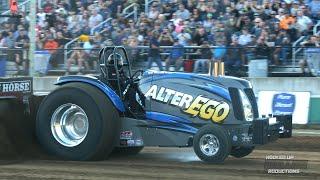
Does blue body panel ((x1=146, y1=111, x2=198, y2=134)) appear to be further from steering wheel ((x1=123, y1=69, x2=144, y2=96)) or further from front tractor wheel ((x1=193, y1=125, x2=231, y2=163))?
steering wheel ((x1=123, y1=69, x2=144, y2=96))

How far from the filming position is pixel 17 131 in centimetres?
838

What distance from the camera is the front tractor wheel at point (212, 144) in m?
7.59

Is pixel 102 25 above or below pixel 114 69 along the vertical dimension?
above

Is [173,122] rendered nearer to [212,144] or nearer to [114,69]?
[212,144]

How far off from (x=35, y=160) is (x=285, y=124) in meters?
3.43

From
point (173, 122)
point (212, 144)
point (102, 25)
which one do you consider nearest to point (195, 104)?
point (173, 122)

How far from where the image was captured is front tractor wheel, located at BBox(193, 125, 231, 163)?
7586mm

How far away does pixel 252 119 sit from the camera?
791cm

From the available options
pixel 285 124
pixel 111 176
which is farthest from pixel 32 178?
pixel 285 124

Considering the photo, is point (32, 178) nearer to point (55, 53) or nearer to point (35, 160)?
point (35, 160)

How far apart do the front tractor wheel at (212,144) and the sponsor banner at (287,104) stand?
6.36m

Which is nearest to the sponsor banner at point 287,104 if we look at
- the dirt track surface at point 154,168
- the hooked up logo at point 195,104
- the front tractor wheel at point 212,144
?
the dirt track surface at point 154,168

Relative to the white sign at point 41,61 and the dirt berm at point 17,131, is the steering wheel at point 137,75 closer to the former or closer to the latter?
the dirt berm at point 17,131

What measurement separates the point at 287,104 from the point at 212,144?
6.96 m
